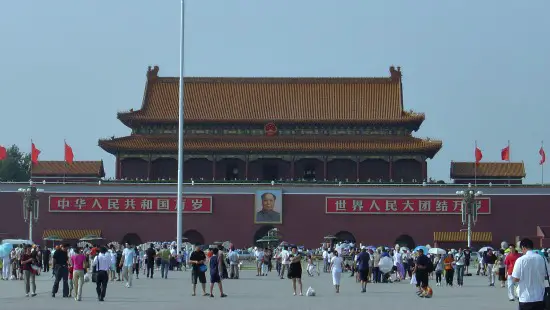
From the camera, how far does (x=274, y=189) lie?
6538 cm

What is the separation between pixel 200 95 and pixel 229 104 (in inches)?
90.1

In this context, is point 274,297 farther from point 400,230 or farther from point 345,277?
point 400,230

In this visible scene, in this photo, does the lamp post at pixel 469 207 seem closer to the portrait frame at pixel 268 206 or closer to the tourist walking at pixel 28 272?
the portrait frame at pixel 268 206

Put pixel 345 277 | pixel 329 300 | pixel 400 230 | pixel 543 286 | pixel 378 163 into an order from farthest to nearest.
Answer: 1. pixel 378 163
2. pixel 400 230
3. pixel 345 277
4. pixel 329 300
5. pixel 543 286

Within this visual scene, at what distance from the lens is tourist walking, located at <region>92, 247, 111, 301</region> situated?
89.9ft

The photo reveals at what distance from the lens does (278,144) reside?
68875 millimetres

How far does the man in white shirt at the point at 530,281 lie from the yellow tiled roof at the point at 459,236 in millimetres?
47035

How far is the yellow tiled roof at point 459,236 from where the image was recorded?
2490 inches

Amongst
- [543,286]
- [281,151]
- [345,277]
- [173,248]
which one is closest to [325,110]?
[281,151]

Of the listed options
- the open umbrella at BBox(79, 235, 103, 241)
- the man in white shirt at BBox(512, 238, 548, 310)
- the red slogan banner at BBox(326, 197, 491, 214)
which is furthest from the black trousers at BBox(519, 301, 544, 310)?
the red slogan banner at BBox(326, 197, 491, 214)

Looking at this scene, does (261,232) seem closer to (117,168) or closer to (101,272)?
(117,168)

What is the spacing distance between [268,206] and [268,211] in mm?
293

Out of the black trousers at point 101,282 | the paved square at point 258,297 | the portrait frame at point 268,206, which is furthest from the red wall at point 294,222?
the black trousers at point 101,282

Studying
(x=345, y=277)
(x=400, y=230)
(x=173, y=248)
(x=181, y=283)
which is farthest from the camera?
(x=400, y=230)
